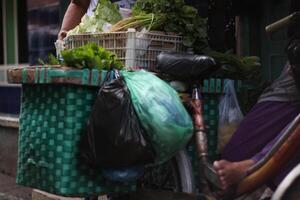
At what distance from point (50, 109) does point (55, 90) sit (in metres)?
0.12

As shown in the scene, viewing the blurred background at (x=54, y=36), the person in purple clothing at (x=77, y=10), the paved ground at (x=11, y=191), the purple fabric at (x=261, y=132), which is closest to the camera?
the purple fabric at (x=261, y=132)

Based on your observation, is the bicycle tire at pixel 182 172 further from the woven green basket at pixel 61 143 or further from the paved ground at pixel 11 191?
the paved ground at pixel 11 191

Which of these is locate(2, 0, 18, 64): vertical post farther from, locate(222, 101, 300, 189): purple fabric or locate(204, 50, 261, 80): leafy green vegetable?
locate(222, 101, 300, 189): purple fabric

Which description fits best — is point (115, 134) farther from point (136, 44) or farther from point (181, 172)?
point (136, 44)

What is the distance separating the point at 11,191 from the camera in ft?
23.1

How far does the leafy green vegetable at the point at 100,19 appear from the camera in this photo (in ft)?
11.9

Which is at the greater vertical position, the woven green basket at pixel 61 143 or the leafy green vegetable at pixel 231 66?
the leafy green vegetable at pixel 231 66

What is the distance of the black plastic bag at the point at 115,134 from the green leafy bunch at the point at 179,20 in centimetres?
80

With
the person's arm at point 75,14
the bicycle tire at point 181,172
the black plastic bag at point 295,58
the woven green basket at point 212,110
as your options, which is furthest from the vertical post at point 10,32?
the black plastic bag at point 295,58

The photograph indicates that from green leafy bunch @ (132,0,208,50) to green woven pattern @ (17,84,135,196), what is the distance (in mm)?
827

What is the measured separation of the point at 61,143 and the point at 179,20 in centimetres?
120

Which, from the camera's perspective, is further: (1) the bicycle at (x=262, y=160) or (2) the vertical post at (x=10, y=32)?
(2) the vertical post at (x=10, y=32)

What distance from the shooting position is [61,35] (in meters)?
4.30

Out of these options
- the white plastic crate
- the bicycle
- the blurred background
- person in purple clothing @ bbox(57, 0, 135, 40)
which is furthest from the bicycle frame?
person in purple clothing @ bbox(57, 0, 135, 40)
